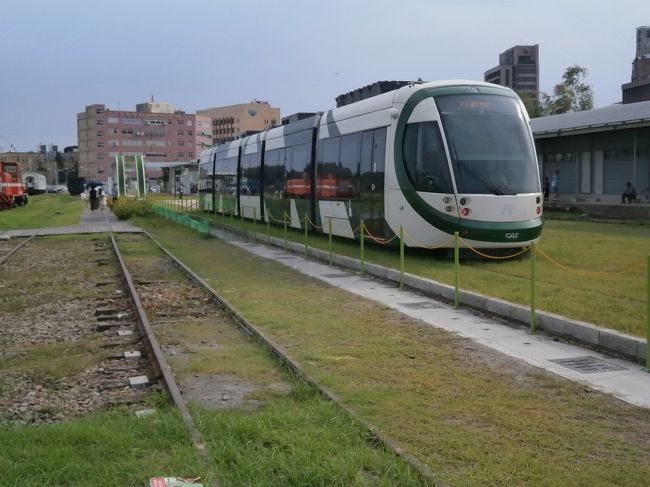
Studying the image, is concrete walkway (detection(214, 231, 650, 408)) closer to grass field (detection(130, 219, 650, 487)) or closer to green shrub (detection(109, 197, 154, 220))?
grass field (detection(130, 219, 650, 487))

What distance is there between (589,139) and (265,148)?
1604 cm

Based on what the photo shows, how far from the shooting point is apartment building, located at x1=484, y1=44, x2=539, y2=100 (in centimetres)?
13400

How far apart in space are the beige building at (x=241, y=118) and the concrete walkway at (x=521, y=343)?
156m

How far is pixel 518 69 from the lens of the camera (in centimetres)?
13600

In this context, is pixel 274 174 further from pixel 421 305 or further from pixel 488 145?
pixel 421 305

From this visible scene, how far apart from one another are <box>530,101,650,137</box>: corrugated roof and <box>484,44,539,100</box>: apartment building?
9812 centimetres

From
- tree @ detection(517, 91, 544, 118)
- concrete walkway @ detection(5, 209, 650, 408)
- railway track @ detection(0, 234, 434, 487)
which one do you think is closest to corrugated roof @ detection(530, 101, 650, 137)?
concrete walkway @ detection(5, 209, 650, 408)

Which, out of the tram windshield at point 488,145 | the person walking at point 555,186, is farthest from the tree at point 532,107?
the tram windshield at point 488,145

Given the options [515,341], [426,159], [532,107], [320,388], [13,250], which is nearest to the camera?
[320,388]

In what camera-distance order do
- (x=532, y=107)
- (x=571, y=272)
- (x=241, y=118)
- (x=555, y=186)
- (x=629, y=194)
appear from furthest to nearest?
(x=241, y=118)
(x=532, y=107)
(x=555, y=186)
(x=629, y=194)
(x=571, y=272)

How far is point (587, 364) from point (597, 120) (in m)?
28.3

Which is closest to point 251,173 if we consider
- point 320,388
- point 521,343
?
point 521,343

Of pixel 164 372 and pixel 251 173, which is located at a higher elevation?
pixel 251 173

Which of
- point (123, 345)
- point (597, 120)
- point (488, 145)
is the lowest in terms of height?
point (123, 345)
